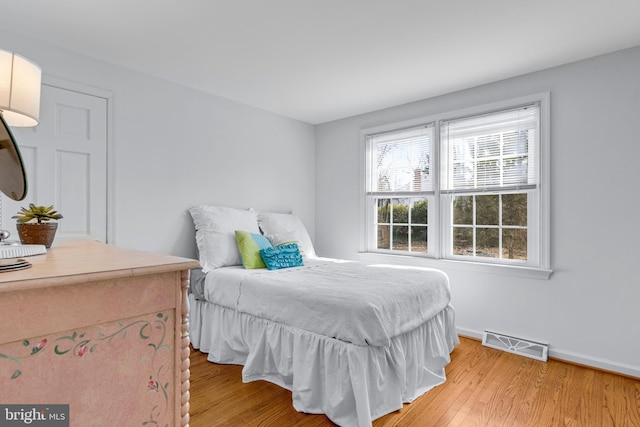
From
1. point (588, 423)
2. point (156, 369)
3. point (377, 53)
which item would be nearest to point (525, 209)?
point (588, 423)

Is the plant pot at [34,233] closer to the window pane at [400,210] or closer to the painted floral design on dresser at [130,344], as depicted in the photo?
the painted floral design on dresser at [130,344]

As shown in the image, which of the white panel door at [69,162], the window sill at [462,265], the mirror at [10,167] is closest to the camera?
the mirror at [10,167]

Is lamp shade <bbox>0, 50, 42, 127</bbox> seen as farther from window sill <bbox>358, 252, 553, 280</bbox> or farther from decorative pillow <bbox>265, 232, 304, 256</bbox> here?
window sill <bbox>358, 252, 553, 280</bbox>

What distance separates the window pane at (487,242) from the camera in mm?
3064

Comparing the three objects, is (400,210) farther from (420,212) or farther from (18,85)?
(18,85)

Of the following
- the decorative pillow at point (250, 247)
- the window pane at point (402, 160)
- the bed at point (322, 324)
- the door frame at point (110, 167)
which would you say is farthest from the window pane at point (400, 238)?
the door frame at point (110, 167)

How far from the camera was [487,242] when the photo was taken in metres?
3.11

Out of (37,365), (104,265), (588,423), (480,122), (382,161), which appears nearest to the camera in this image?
(37,365)

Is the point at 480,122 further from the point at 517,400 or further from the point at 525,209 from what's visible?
the point at 517,400

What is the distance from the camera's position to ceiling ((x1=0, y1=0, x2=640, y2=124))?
6.45ft

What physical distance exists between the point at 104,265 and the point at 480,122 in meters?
3.23

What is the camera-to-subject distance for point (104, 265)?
0.91 meters

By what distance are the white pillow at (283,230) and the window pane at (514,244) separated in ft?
6.28

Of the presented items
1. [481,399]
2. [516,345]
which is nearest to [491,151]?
[516,345]
